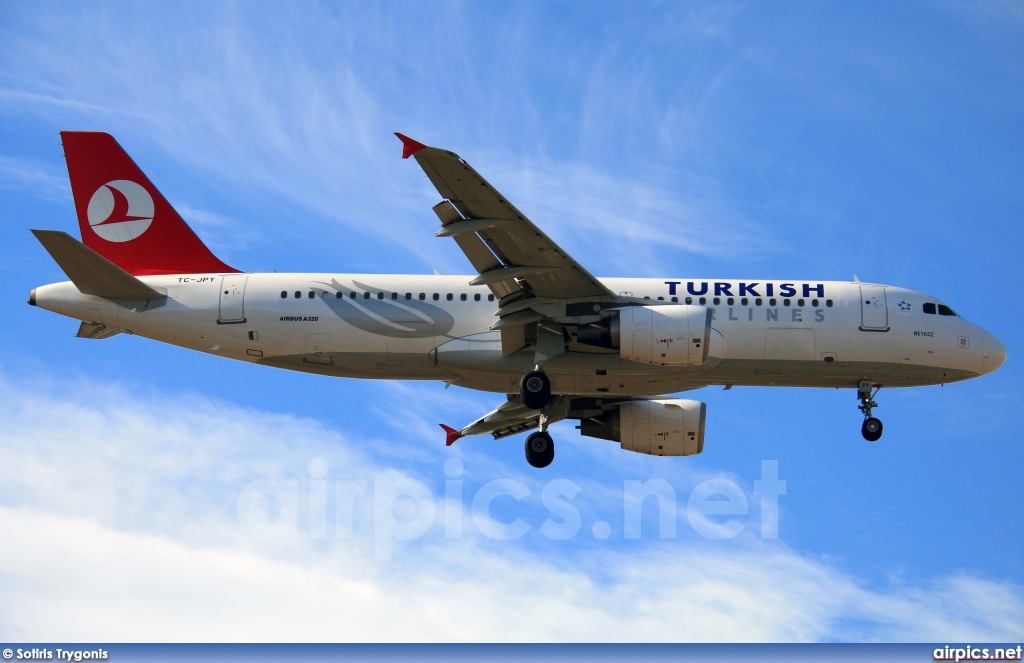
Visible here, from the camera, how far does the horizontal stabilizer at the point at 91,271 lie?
2627cm

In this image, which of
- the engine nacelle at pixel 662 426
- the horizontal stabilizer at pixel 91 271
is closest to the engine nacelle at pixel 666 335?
the engine nacelle at pixel 662 426

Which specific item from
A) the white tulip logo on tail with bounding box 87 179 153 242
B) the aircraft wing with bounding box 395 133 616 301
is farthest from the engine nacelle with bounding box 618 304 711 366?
the white tulip logo on tail with bounding box 87 179 153 242

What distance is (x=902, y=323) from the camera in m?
29.1

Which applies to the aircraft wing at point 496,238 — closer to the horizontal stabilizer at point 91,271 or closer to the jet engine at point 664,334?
the jet engine at point 664,334

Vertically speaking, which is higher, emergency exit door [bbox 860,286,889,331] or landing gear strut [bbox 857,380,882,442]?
emergency exit door [bbox 860,286,889,331]

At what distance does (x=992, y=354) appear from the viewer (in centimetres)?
2955

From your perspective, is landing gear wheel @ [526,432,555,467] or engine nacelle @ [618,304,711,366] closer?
engine nacelle @ [618,304,711,366]

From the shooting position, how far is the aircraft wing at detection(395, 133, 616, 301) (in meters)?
23.8

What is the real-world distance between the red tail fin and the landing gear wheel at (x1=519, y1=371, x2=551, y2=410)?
30.7 feet

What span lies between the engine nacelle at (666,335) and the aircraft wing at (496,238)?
1.13 metres

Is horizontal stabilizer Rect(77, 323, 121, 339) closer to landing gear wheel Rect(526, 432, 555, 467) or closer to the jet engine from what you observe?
landing gear wheel Rect(526, 432, 555, 467)

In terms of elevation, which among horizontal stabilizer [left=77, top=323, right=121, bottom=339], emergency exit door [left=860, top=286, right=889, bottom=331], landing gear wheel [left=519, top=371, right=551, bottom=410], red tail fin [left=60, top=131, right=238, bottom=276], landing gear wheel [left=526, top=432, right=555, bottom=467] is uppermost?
red tail fin [left=60, top=131, right=238, bottom=276]

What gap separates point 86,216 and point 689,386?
1773cm

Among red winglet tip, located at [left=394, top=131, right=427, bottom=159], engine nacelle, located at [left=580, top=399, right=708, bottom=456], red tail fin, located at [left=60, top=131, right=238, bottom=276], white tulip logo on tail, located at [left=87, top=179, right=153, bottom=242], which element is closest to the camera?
red winglet tip, located at [left=394, top=131, right=427, bottom=159]
